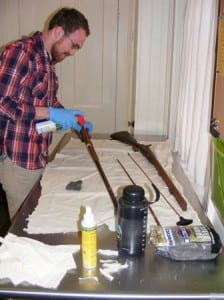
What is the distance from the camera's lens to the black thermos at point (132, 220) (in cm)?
92

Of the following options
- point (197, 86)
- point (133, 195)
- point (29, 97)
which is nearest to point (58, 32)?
point (29, 97)

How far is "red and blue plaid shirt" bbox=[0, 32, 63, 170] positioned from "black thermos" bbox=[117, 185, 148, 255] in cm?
83

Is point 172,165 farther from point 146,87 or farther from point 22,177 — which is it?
point 146,87

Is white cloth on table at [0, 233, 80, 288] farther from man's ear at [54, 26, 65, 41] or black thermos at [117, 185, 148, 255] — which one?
man's ear at [54, 26, 65, 41]

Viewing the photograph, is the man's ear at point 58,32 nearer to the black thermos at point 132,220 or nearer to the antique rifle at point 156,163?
the antique rifle at point 156,163

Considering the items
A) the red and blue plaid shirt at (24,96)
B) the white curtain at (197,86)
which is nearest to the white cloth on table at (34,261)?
the red and blue plaid shirt at (24,96)

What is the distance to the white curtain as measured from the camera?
1570mm

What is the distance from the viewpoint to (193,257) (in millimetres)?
950

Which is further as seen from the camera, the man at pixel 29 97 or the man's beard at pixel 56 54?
the man's beard at pixel 56 54

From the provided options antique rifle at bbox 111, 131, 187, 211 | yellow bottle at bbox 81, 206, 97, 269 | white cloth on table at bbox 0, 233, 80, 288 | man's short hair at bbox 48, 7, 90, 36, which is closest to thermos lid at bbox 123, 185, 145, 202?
yellow bottle at bbox 81, 206, 97, 269

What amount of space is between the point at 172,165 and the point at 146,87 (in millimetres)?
929

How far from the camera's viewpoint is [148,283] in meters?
0.86

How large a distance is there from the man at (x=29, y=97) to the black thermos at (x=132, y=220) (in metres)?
0.83

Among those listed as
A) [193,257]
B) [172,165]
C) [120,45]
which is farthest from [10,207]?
[120,45]
